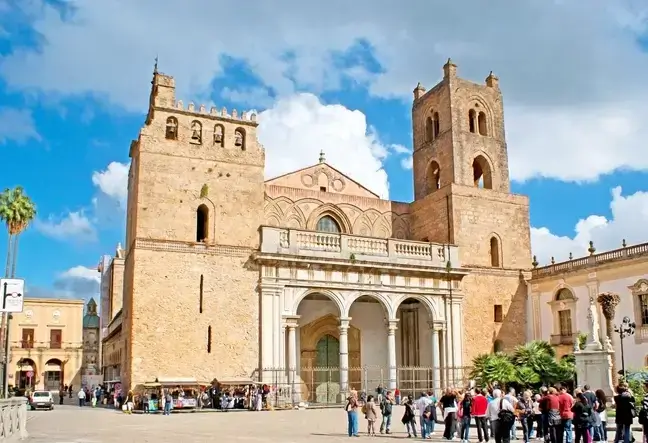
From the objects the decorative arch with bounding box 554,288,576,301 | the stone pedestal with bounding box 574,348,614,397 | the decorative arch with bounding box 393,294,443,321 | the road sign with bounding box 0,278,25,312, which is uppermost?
the decorative arch with bounding box 554,288,576,301

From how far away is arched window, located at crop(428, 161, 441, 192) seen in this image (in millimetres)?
38438

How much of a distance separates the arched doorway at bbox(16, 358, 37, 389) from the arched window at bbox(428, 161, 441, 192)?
4719 cm

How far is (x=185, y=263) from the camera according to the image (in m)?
28.7

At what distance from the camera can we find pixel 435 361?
1281 inches

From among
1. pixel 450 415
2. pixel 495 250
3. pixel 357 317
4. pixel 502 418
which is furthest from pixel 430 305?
pixel 502 418

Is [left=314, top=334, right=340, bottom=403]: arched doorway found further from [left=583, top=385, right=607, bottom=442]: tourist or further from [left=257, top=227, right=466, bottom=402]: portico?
[left=583, top=385, right=607, bottom=442]: tourist

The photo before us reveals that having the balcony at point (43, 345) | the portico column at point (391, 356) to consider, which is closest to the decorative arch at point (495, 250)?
the portico column at point (391, 356)

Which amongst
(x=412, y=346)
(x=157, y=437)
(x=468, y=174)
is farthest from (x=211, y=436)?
(x=468, y=174)

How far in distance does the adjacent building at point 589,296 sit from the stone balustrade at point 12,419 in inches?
854

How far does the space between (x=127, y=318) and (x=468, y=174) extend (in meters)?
18.3

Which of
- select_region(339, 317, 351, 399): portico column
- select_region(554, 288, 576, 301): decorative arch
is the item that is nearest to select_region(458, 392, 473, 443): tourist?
select_region(339, 317, 351, 399): portico column

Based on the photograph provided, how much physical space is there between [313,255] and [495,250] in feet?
34.7

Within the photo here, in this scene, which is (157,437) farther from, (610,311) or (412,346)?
(412,346)

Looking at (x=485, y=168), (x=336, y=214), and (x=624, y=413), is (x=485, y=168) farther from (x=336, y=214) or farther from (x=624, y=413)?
(x=624, y=413)
